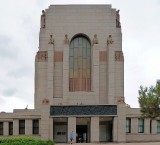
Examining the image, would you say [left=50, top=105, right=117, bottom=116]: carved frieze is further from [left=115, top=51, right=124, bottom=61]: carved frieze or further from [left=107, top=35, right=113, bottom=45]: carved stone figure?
[left=107, top=35, right=113, bottom=45]: carved stone figure

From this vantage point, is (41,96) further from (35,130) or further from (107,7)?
(107,7)

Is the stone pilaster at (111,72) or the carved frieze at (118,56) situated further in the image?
the carved frieze at (118,56)

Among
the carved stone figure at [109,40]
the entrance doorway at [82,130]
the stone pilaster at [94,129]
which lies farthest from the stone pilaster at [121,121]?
the carved stone figure at [109,40]

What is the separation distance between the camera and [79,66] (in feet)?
257

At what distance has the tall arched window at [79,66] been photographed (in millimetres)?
77562

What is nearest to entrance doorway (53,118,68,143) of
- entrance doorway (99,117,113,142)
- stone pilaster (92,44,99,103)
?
entrance doorway (99,117,113,142)

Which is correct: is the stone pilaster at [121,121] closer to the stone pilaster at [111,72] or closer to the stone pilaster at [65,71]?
the stone pilaster at [111,72]

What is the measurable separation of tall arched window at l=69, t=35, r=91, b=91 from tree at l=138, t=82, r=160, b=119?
1174 inches

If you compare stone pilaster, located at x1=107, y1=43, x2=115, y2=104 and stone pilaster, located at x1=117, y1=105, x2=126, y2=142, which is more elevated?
stone pilaster, located at x1=107, y1=43, x2=115, y2=104

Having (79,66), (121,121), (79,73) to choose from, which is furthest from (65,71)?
(121,121)

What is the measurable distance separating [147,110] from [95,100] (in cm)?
2849

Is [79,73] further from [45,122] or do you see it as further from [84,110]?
[45,122]

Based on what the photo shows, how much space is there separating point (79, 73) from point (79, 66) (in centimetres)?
112

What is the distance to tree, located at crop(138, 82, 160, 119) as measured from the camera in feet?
150
